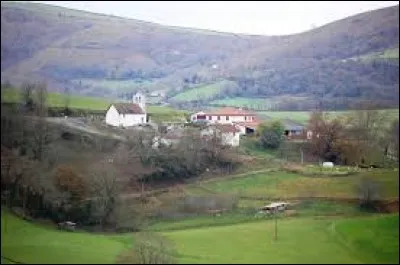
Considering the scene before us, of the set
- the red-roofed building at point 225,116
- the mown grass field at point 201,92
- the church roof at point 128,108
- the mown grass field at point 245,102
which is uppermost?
the mown grass field at point 201,92

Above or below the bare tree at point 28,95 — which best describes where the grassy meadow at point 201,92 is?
above

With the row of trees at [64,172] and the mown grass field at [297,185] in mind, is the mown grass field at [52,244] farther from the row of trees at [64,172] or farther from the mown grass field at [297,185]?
the mown grass field at [297,185]

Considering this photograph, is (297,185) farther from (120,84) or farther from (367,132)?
(120,84)

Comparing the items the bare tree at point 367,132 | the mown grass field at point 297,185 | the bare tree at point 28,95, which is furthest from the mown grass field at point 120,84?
the bare tree at point 367,132

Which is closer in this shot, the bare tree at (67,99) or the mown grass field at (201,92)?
the bare tree at (67,99)

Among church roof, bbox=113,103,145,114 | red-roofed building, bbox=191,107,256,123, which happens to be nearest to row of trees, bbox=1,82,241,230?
church roof, bbox=113,103,145,114

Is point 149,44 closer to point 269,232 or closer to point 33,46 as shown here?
point 33,46
